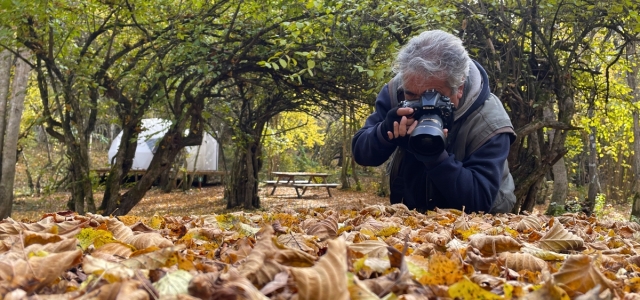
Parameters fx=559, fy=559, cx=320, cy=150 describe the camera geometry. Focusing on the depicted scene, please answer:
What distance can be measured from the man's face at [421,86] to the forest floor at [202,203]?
8.91 metres

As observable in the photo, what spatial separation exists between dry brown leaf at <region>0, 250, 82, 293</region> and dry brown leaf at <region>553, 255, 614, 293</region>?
91cm

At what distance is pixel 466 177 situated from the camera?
298 cm

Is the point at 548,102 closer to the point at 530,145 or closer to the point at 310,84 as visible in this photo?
the point at 530,145

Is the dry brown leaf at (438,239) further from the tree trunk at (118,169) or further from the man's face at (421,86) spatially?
the tree trunk at (118,169)

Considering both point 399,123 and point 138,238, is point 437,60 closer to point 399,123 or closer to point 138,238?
point 399,123

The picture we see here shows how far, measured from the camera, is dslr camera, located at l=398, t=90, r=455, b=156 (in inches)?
109

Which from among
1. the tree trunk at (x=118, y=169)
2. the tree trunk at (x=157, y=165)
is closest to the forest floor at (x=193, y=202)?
the tree trunk at (x=157, y=165)

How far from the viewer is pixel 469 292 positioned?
933mm

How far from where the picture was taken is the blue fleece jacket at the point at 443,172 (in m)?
2.98

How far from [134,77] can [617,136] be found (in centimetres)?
1685

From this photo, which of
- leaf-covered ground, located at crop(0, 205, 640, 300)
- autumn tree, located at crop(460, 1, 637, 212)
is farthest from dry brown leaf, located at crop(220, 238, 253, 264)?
autumn tree, located at crop(460, 1, 637, 212)

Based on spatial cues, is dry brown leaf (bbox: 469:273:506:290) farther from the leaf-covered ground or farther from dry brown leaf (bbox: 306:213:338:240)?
dry brown leaf (bbox: 306:213:338:240)

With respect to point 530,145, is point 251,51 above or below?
above

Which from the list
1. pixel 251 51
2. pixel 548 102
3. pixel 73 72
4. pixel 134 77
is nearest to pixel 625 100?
pixel 548 102
